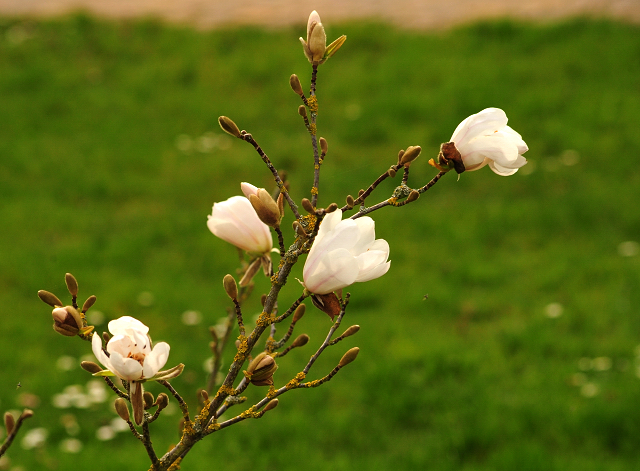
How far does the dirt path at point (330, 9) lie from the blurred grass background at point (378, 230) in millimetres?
444

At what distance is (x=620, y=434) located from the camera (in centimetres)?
338

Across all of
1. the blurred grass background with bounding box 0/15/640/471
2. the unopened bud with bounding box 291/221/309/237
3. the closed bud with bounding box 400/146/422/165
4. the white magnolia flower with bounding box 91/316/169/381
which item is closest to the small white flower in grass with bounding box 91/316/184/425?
the white magnolia flower with bounding box 91/316/169/381

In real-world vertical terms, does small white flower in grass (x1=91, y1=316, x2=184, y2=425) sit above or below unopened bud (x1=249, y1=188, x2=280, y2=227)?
below

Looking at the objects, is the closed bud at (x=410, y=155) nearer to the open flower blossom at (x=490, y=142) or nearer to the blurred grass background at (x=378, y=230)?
the open flower blossom at (x=490, y=142)

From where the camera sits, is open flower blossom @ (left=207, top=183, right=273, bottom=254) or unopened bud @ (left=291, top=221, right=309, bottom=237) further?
open flower blossom @ (left=207, top=183, right=273, bottom=254)

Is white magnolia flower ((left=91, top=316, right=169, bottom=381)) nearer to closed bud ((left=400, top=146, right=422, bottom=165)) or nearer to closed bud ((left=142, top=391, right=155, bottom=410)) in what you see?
closed bud ((left=142, top=391, right=155, bottom=410))

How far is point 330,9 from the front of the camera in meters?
8.22

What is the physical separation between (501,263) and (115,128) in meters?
3.56

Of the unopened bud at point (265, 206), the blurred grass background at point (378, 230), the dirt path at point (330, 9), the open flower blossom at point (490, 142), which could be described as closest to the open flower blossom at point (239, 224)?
the unopened bud at point (265, 206)

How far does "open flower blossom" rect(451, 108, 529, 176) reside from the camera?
1.03m

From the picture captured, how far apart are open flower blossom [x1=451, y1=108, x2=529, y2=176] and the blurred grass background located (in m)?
2.40

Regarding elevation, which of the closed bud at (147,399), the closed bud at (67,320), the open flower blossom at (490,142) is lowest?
the closed bud at (147,399)

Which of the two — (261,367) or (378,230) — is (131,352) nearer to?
(261,367)

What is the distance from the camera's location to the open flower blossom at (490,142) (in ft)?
3.37
